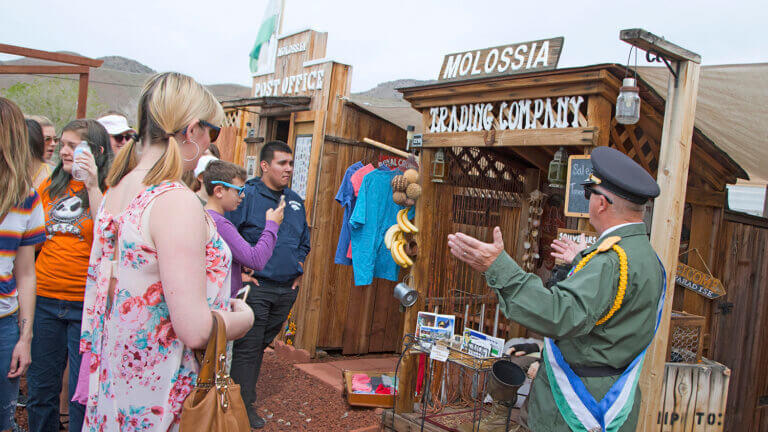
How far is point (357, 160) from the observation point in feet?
21.2

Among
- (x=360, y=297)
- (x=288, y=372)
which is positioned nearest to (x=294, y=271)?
(x=288, y=372)

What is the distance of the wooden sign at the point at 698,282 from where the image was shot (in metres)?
4.03

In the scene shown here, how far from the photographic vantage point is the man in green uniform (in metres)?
2.00

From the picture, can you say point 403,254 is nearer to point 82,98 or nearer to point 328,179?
point 328,179

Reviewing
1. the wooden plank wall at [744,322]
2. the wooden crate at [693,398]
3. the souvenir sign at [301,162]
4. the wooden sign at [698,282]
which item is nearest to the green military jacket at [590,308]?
the wooden crate at [693,398]

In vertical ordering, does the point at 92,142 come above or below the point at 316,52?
below

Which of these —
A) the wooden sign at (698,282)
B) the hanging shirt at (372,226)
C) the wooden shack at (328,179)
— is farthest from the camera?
the wooden shack at (328,179)

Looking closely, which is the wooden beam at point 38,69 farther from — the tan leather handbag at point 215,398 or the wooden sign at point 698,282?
the wooden sign at point 698,282

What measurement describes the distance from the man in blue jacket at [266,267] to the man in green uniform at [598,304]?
98.8 inches

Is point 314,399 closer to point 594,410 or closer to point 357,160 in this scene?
point 357,160

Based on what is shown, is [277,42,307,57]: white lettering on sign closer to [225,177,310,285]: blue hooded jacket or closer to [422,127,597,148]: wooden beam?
[225,177,310,285]: blue hooded jacket

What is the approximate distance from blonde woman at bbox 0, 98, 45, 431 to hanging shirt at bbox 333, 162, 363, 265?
3512 millimetres

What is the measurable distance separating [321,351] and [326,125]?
2620mm

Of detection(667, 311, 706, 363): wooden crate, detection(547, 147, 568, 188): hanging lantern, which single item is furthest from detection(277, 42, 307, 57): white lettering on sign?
detection(667, 311, 706, 363): wooden crate
